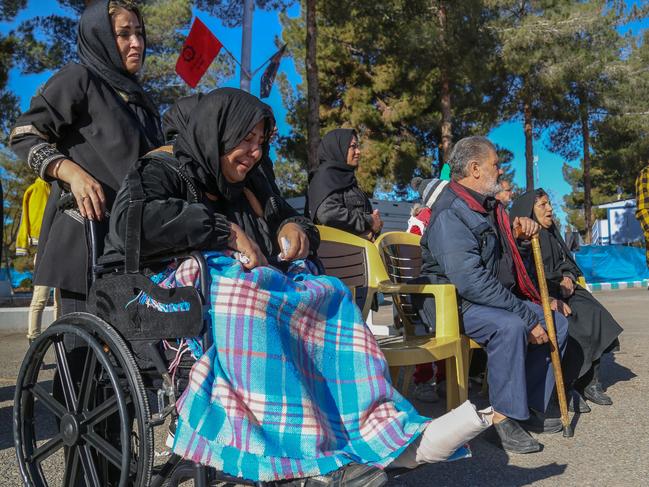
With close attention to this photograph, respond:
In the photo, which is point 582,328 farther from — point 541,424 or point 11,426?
point 11,426

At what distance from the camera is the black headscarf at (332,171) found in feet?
17.5

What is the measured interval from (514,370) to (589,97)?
28497 mm

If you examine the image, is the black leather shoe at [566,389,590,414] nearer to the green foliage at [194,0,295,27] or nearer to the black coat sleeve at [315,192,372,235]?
the black coat sleeve at [315,192,372,235]

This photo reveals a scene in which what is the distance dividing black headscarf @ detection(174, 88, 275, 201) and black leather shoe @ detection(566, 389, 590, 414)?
2.74 metres

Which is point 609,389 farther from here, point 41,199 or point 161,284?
point 41,199

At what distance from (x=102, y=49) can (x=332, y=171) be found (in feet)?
10.1

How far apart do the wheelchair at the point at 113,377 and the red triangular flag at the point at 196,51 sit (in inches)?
336

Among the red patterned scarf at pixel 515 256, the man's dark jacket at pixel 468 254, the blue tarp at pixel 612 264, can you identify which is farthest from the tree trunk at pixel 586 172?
the man's dark jacket at pixel 468 254

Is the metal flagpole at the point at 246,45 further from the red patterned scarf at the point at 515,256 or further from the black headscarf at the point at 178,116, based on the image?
the black headscarf at the point at 178,116

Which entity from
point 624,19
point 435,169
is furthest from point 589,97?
point 435,169

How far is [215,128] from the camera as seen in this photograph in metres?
2.14

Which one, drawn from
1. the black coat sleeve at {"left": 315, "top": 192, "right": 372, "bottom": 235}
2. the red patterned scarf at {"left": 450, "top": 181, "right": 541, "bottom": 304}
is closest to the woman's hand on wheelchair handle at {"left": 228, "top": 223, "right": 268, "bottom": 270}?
the red patterned scarf at {"left": 450, "top": 181, "right": 541, "bottom": 304}

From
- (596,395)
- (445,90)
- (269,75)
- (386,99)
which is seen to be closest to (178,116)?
(596,395)

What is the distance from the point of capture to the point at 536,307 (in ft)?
12.0
